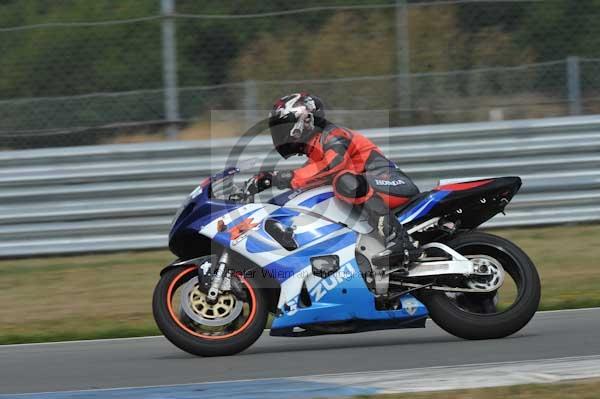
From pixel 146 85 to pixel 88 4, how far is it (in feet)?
3.61

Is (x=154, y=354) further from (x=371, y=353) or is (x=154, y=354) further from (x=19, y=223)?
(x=19, y=223)

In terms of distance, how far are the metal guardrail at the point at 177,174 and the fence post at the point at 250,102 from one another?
0.26m

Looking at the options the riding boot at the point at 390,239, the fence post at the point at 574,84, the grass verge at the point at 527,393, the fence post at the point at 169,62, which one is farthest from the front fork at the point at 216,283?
the fence post at the point at 574,84

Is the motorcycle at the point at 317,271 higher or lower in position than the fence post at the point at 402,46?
lower

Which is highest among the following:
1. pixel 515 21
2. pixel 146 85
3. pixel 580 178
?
pixel 515 21

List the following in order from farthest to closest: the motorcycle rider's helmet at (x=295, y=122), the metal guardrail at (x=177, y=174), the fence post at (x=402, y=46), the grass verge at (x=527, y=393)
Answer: the fence post at (x=402, y=46) < the metal guardrail at (x=177, y=174) < the motorcycle rider's helmet at (x=295, y=122) < the grass verge at (x=527, y=393)

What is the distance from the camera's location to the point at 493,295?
680 cm

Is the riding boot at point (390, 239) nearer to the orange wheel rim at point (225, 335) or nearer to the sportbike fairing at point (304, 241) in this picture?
the sportbike fairing at point (304, 241)

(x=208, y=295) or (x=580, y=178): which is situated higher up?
(x=580, y=178)

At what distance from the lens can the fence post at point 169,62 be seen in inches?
422

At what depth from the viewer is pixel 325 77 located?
11.3 m

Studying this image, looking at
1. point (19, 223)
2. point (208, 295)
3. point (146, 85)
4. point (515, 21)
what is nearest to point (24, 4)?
point (146, 85)

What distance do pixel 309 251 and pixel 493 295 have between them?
119 centimetres

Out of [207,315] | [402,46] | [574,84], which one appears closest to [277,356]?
[207,315]
